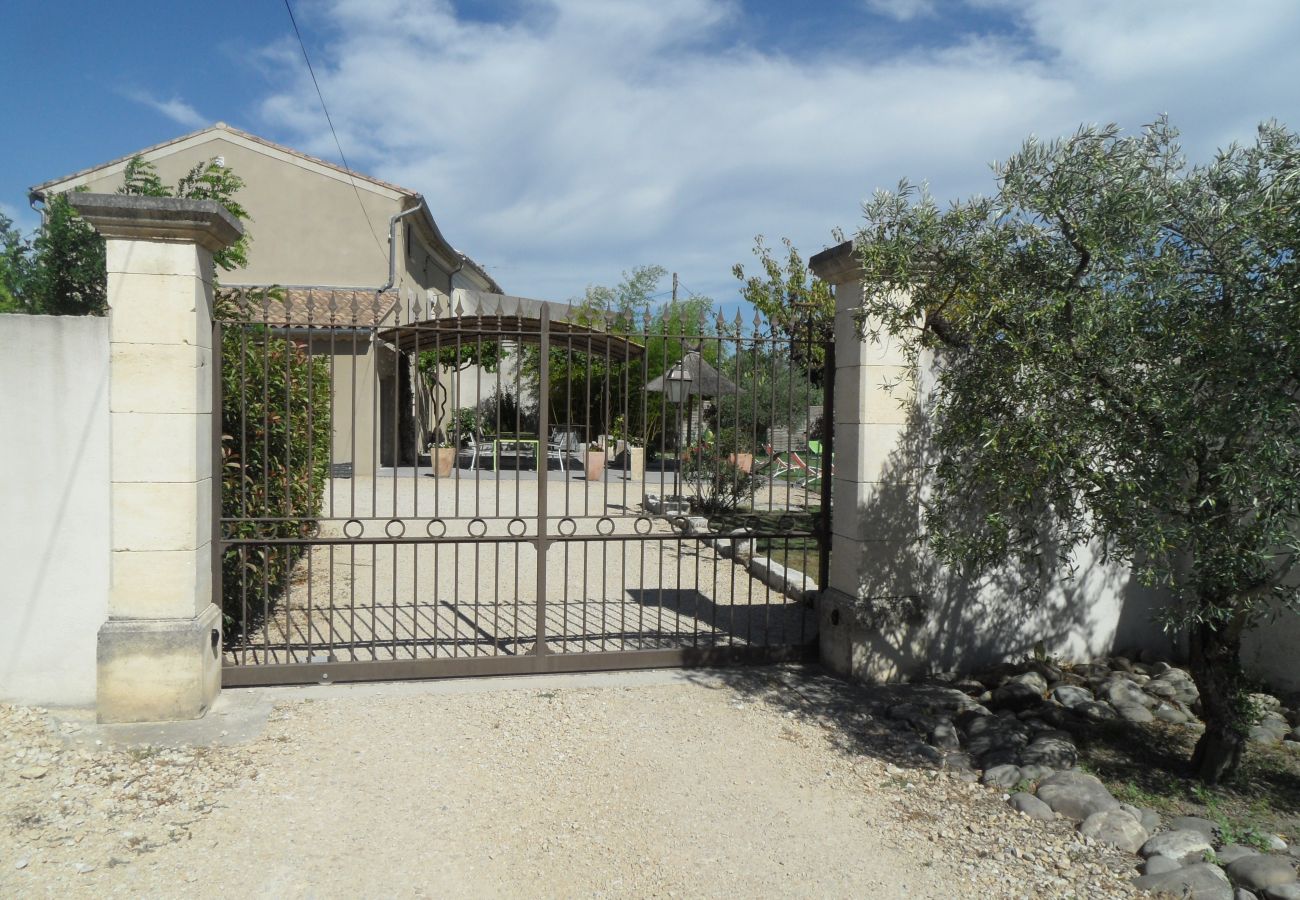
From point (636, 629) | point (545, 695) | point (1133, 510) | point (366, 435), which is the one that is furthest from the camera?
point (366, 435)

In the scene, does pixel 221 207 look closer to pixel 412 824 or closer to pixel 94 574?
pixel 94 574

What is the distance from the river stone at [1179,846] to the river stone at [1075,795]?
9.9 inches

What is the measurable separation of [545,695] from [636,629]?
68.1 inches

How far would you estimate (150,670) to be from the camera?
4562mm

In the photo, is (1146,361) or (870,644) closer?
(1146,361)

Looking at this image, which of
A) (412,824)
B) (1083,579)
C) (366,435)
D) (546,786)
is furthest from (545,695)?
(366,435)

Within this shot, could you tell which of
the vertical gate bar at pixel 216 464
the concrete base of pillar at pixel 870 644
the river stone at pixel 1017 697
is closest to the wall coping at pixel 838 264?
the concrete base of pillar at pixel 870 644

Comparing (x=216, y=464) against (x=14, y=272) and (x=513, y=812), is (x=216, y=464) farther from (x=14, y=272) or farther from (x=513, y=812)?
(x=14, y=272)

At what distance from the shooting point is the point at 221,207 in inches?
180

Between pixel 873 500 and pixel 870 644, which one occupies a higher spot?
pixel 873 500

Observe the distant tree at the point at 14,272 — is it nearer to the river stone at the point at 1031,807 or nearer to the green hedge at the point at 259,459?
the green hedge at the point at 259,459


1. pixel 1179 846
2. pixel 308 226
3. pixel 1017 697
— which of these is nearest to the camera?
pixel 1179 846

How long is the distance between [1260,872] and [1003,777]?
108 centimetres

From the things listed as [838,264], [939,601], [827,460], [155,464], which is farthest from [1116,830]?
[155,464]
